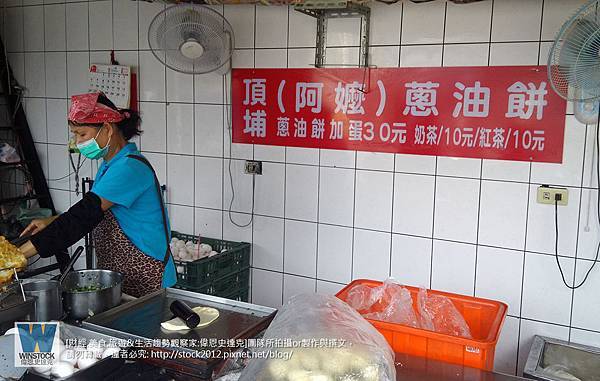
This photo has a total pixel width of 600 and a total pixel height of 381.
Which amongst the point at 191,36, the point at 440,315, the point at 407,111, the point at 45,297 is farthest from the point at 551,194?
the point at 45,297

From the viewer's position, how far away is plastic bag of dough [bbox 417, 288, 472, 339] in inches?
78.1

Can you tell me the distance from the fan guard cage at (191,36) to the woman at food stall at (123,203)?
0.85m

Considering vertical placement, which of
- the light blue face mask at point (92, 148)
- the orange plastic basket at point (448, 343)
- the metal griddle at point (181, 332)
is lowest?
the orange plastic basket at point (448, 343)

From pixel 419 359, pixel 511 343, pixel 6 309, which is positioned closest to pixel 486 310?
pixel 419 359

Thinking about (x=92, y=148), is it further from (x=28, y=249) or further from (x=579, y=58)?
(x=579, y=58)

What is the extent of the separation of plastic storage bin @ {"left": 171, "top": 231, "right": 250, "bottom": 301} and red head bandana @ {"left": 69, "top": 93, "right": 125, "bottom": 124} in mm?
1072

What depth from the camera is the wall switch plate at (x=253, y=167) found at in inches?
133

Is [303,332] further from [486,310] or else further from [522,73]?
[522,73]

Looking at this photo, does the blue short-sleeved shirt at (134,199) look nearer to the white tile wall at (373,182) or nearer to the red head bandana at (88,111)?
the red head bandana at (88,111)

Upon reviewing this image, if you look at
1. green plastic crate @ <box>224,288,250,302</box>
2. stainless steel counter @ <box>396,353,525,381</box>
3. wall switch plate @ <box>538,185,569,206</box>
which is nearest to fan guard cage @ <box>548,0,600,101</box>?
wall switch plate @ <box>538,185,569,206</box>

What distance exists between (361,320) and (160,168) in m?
2.54

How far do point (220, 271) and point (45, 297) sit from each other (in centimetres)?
150

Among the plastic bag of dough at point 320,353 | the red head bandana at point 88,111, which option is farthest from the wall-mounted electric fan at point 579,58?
the red head bandana at point 88,111

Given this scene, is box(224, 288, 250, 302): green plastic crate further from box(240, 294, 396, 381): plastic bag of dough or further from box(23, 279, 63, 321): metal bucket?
box(240, 294, 396, 381): plastic bag of dough
